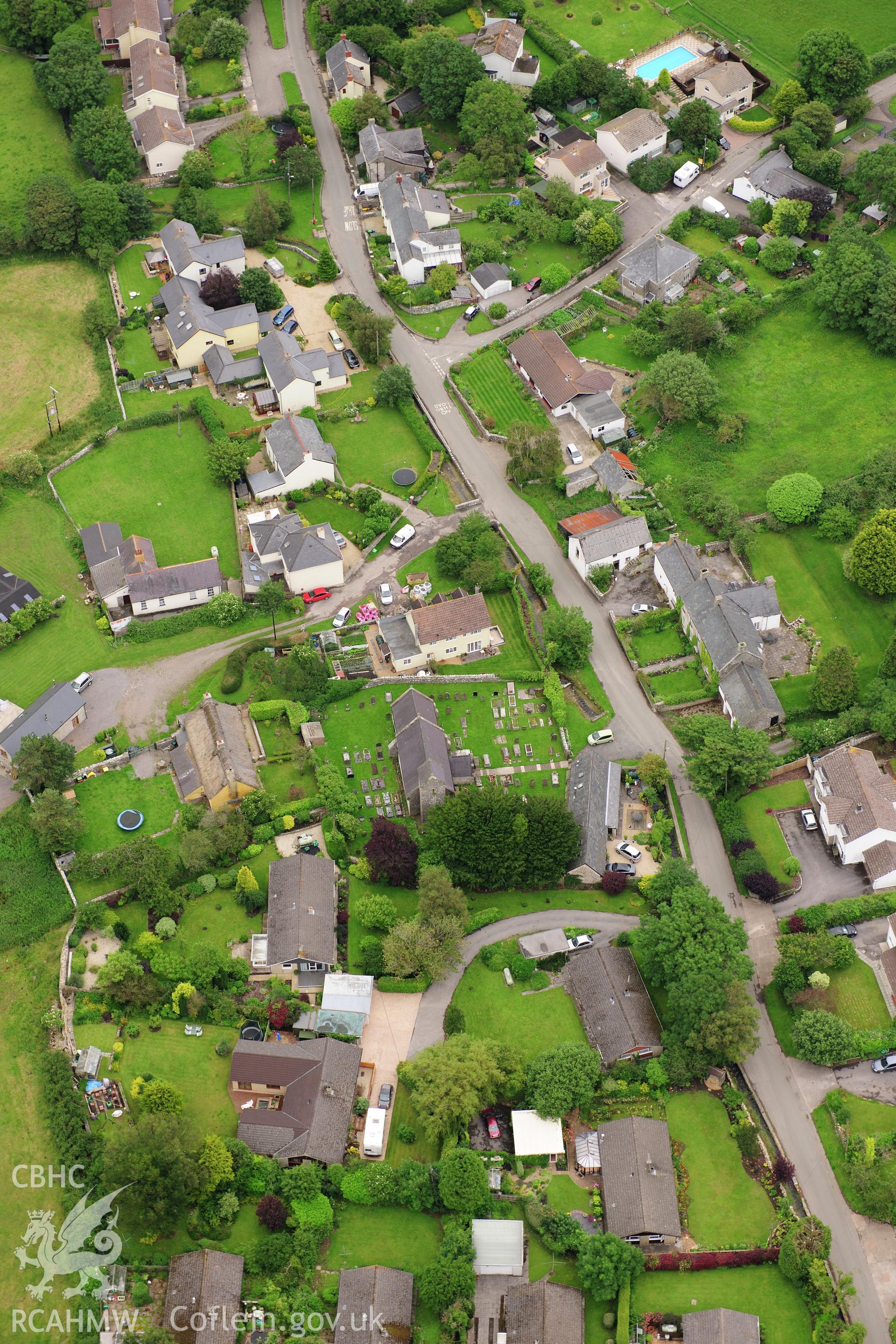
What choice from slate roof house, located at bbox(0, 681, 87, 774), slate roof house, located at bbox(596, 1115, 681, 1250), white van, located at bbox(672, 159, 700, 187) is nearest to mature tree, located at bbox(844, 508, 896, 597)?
slate roof house, located at bbox(596, 1115, 681, 1250)

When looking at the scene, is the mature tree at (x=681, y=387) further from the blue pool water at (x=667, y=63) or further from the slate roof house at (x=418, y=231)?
the blue pool water at (x=667, y=63)

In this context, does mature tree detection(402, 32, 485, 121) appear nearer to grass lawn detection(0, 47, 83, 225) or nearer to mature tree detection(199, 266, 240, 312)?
mature tree detection(199, 266, 240, 312)

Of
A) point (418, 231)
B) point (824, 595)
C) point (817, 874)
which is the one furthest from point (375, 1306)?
point (418, 231)

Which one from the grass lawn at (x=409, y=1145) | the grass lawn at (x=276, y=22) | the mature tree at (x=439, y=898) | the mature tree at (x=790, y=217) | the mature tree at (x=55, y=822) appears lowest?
the grass lawn at (x=409, y=1145)

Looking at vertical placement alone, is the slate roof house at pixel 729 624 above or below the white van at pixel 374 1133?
above

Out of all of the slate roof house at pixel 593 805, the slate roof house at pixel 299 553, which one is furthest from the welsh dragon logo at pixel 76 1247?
the slate roof house at pixel 299 553

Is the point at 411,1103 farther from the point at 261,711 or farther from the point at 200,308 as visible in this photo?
the point at 200,308
